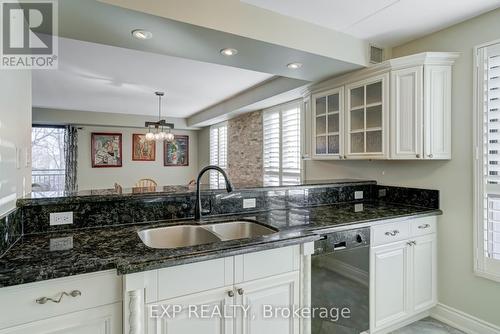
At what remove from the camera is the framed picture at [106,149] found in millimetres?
6734

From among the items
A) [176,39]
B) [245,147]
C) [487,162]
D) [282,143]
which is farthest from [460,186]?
[245,147]

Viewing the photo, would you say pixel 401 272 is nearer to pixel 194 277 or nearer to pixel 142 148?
pixel 194 277

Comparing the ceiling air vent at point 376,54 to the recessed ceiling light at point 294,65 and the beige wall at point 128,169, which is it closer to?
the recessed ceiling light at point 294,65

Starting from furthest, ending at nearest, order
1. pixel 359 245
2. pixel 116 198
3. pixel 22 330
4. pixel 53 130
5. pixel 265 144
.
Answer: pixel 53 130 < pixel 265 144 < pixel 359 245 < pixel 116 198 < pixel 22 330

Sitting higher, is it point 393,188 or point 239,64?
point 239,64

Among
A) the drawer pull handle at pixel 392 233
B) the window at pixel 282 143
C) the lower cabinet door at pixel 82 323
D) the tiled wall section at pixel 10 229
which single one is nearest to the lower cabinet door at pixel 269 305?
the lower cabinet door at pixel 82 323

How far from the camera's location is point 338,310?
1.91 metres

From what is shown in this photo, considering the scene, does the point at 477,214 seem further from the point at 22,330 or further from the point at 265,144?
the point at 265,144

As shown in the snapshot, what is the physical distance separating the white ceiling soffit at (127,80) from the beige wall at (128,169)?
123 cm

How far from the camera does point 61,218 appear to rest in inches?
67.4

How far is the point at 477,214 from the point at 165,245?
2.44m

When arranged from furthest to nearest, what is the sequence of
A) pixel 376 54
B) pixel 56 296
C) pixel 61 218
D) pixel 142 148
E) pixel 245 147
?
pixel 142 148, pixel 245 147, pixel 376 54, pixel 61 218, pixel 56 296

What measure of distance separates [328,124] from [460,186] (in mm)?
1338

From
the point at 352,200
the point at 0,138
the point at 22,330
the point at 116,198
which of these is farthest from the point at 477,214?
the point at 0,138
